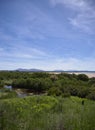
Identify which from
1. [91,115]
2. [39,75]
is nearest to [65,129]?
[91,115]

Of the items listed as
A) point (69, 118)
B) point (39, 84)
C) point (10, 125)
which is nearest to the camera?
point (10, 125)

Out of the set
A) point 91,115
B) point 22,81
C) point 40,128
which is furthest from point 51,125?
point 22,81

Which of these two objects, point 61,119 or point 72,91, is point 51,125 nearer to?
point 61,119

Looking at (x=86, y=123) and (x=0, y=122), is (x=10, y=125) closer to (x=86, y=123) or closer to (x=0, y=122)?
(x=0, y=122)

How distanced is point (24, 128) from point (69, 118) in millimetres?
1551

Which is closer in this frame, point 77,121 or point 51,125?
point 51,125

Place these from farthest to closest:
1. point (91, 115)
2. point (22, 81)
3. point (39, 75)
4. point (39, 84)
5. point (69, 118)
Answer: point (39, 75)
point (22, 81)
point (39, 84)
point (91, 115)
point (69, 118)

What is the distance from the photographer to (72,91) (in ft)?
94.9

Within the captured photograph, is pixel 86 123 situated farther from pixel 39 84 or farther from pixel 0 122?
pixel 39 84

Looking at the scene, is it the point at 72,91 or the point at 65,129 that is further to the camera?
the point at 72,91

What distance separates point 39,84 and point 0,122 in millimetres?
32658

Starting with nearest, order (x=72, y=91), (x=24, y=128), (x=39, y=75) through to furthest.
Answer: (x=24, y=128) → (x=72, y=91) → (x=39, y=75)

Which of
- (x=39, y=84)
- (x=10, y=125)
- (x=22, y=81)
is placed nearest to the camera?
(x=10, y=125)

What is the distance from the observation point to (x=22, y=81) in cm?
4209
